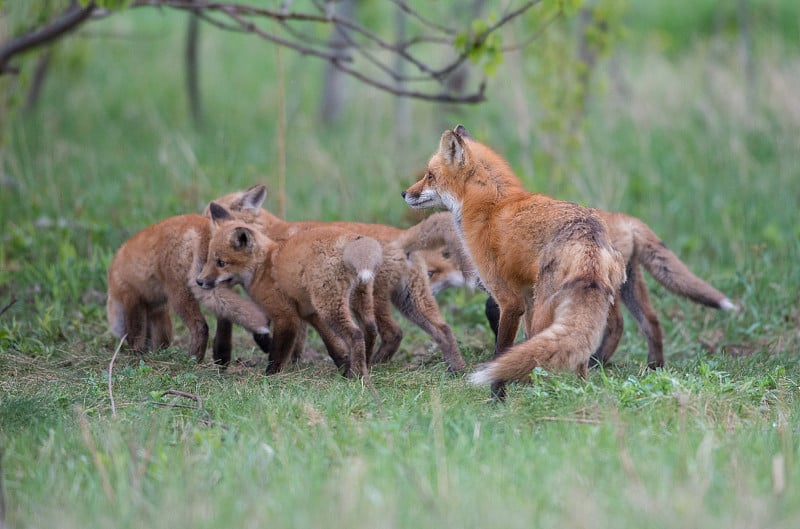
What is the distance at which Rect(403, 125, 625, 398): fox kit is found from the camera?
17.0 ft

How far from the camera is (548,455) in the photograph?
4383 mm

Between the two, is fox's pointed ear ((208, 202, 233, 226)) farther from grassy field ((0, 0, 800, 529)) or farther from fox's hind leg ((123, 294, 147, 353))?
grassy field ((0, 0, 800, 529))

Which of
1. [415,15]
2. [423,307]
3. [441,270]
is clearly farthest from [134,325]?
[415,15]

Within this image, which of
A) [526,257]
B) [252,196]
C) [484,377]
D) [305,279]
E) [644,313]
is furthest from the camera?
[252,196]

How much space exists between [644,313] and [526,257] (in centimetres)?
198

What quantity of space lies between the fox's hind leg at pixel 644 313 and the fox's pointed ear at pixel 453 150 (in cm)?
189

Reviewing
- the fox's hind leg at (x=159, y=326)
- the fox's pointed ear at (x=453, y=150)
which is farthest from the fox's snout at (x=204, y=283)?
the fox's pointed ear at (x=453, y=150)

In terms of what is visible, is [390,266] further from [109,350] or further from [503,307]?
[109,350]

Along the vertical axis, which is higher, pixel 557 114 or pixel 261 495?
A: pixel 557 114

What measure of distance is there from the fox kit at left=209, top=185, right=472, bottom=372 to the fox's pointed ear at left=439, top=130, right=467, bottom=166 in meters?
0.48

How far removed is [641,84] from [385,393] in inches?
496

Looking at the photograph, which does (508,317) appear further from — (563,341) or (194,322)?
(194,322)

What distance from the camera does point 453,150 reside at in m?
6.80

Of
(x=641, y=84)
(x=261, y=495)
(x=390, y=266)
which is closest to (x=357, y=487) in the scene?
(x=261, y=495)
